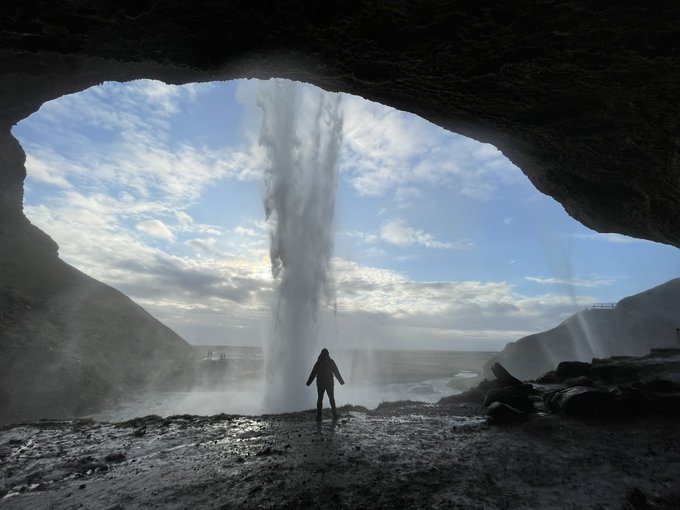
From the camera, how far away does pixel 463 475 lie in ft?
20.2

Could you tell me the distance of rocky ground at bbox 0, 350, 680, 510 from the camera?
5305 mm

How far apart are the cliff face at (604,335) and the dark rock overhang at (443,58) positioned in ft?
153

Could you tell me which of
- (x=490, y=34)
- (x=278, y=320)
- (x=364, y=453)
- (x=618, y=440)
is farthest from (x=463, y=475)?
(x=278, y=320)

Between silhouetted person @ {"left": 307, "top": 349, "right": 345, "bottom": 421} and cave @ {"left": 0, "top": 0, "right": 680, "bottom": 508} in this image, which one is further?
silhouetted person @ {"left": 307, "top": 349, "right": 345, "bottom": 421}

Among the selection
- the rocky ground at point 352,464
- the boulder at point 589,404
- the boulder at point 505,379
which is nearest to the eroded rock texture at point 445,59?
the boulder at point 589,404

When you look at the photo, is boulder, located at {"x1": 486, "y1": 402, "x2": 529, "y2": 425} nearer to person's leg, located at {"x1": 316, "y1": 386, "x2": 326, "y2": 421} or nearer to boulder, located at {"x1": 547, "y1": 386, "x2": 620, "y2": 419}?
boulder, located at {"x1": 547, "y1": 386, "x2": 620, "y2": 419}

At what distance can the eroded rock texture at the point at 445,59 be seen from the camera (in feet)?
19.3

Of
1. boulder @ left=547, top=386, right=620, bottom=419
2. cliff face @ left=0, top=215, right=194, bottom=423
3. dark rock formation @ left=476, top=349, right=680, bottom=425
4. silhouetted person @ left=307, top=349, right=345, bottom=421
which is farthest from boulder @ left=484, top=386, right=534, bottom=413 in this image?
cliff face @ left=0, top=215, right=194, bottom=423

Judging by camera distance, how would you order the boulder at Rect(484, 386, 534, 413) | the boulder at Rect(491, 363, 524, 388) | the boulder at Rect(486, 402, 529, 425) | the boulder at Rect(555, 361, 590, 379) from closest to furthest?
1. the boulder at Rect(486, 402, 529, 425)
2. the boulder at Rect(484, 386, 534, 413)
3. the boulder at Rect(491, 363, 524, 388)
4. the boulder at Rect(555, 361, 590, 379)

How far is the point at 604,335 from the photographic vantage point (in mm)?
50688

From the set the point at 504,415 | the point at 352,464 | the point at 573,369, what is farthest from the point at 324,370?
the point at 573,369

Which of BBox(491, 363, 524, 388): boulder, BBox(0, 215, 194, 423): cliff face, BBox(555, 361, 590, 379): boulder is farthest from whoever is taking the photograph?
BBox(0, 215, 194, 423): cliff face

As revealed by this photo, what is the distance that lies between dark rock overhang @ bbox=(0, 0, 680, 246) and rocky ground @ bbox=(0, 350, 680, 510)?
24.3 ft

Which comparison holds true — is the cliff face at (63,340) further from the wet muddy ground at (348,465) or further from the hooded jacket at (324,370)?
the hooded jacket at (324,370)
